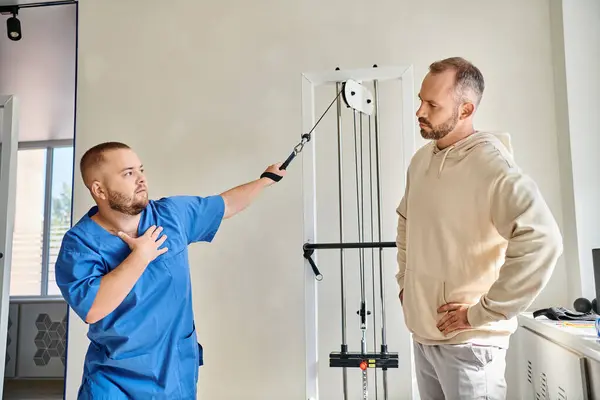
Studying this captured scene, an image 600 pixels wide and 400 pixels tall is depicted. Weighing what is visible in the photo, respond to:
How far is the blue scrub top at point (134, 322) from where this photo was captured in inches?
70.6

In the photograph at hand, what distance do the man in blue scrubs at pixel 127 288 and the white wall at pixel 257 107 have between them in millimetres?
1017

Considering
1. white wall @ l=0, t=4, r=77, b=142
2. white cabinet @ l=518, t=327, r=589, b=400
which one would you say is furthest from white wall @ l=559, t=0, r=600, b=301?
white wall @ l=0, t=4, r=77, b=142

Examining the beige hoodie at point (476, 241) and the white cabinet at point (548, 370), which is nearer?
the beige hoodie at point (476, 241)

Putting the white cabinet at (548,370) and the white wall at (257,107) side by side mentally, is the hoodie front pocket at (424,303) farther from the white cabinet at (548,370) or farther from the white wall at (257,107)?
the white wall at (257,107)

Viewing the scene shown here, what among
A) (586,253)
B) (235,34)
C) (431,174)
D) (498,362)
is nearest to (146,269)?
(431,174)

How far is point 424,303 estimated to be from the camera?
161 cm

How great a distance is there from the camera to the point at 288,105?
119 inches

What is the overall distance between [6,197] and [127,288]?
199 cm

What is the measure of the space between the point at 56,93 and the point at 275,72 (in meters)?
2.69

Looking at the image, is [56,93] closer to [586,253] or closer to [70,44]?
[70,44]

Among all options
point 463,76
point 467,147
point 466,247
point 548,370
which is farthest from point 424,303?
point 548,370

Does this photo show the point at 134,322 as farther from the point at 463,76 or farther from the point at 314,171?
the point at 463,76

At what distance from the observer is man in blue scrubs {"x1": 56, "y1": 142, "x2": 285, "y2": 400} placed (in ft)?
5.77

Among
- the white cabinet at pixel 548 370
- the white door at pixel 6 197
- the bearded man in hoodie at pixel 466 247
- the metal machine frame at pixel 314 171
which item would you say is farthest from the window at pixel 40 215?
the bearded man in hoodie at pixel 466 247
